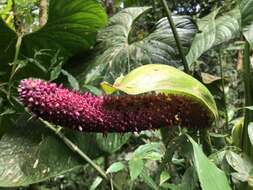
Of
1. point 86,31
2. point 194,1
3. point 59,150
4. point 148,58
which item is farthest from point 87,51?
point 194,1

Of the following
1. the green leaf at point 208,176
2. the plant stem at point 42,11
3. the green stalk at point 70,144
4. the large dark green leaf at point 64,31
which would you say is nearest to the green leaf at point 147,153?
the green stalk at point 70,144

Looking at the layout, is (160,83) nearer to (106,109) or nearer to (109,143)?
(106,109)

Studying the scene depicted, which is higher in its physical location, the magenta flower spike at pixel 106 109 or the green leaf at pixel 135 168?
the magenta flower spike at pixel 106 109

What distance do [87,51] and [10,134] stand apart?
0.30m

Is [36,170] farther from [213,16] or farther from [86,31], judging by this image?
[213,16]

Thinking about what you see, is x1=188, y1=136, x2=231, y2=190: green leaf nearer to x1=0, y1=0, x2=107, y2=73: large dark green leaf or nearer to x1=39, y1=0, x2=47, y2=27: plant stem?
x1=0, y1=0, x2=107, y2=73: large dark green leaf

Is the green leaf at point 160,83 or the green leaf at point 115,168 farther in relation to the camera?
the green leaf at point 115,168

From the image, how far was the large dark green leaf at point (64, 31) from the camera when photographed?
1075 millimetres

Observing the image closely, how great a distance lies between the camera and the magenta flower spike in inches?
28.5

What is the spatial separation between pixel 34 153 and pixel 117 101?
12.3 inches

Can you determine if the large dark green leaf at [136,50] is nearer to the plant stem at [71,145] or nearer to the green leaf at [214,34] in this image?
the green leaf at [214,34]

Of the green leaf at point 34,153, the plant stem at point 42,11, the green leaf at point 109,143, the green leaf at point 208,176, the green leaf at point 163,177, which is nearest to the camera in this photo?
the green leaf at point 208,176

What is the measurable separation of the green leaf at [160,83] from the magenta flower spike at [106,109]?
0.03 metres

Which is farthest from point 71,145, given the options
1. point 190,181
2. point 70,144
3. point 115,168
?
point 190,181
